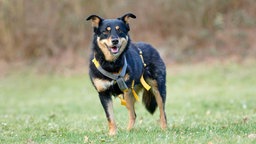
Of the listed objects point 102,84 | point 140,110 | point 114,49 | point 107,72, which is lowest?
point 140,110

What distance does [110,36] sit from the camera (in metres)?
8.71

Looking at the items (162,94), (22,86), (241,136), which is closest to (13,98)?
(22,86)

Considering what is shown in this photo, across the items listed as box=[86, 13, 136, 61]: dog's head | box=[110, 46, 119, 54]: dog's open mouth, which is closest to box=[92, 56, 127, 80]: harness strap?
box=[86, 13, 136, 61]: dog's head

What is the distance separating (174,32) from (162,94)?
65.3ft

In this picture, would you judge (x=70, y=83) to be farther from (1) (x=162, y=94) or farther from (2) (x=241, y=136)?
(2) (x=241, y=136)

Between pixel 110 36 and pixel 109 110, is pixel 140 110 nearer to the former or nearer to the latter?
pixel 109 110

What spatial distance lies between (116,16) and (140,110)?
13.7 meters

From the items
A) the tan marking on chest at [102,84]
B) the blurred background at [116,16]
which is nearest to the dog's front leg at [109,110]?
the tan marking on chest at [102,84]

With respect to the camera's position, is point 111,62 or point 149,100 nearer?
point 111,62

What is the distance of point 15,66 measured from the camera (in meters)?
29.3

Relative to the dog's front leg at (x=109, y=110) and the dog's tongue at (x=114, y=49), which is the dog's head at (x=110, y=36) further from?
the dog's front leg at (x=109, y=110)

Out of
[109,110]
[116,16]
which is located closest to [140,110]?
[109,110]

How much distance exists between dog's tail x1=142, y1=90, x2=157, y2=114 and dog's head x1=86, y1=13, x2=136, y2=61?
168cm

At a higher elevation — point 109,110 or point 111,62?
point 111,62
